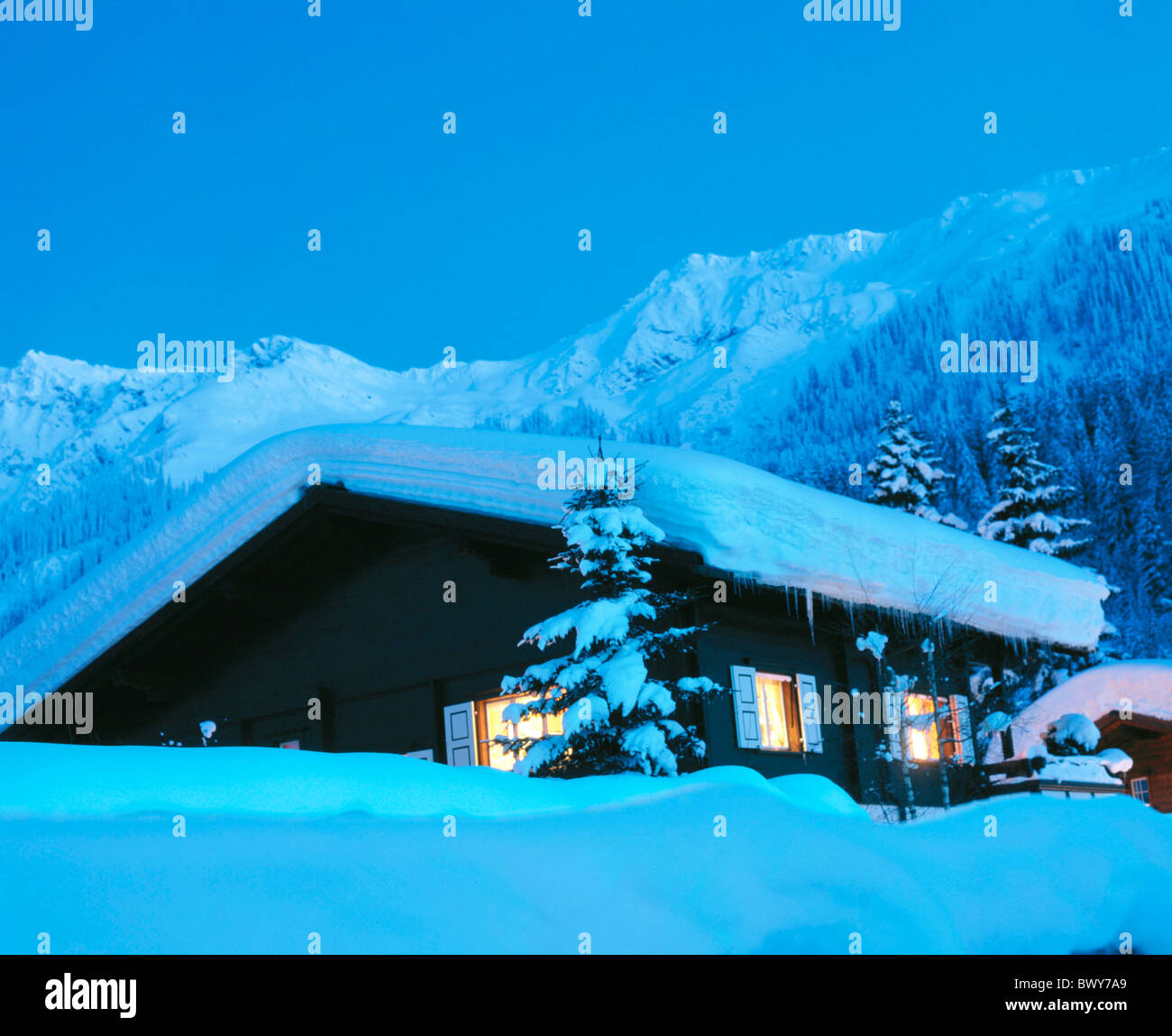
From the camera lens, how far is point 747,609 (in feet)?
46.3

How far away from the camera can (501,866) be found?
3.67m

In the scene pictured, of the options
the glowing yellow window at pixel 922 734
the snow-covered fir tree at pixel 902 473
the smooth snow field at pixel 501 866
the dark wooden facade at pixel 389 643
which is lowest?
the smooth snow field at pixel 501 866

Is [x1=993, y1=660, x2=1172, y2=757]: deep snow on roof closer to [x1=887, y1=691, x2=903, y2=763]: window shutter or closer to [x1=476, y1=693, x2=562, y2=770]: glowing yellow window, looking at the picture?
[x1=887, y1=691, x2=903, y2=763]: window shutter

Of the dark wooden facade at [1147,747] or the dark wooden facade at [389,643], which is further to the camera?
the dark wooden facade at [1147,747]

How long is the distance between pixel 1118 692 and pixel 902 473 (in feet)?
52.1

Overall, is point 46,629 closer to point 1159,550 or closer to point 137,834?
point 137,834

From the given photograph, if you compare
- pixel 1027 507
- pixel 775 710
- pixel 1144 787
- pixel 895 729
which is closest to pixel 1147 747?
pixel 1144 787

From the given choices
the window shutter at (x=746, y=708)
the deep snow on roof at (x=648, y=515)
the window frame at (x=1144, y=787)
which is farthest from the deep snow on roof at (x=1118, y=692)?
the window shutter at (x=746, y=708)

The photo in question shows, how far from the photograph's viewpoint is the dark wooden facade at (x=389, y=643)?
14.1m

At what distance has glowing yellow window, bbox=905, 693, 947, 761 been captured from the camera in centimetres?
1675

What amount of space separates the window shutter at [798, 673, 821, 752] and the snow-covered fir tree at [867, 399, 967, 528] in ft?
67.3

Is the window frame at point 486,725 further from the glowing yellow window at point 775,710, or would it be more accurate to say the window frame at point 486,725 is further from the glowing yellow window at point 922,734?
the glowing yellow window at point 922,734

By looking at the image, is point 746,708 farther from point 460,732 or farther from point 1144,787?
point 1144,787

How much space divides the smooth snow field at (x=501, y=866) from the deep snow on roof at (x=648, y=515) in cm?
736
